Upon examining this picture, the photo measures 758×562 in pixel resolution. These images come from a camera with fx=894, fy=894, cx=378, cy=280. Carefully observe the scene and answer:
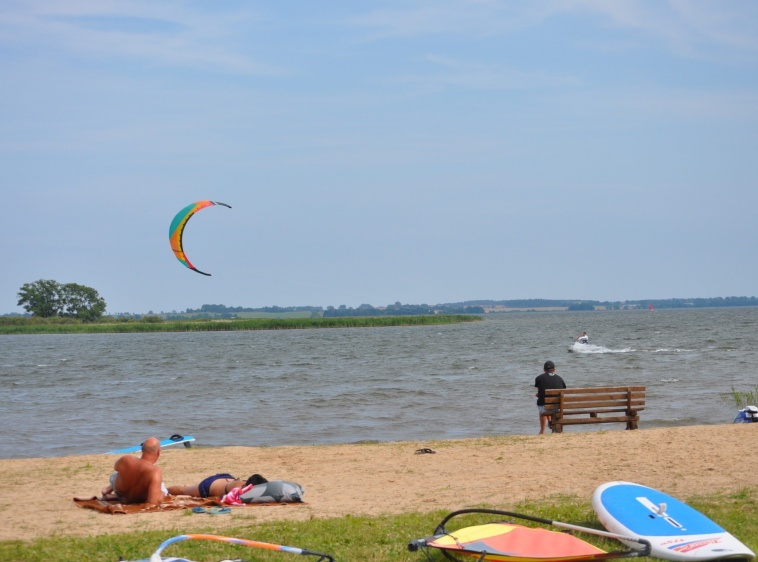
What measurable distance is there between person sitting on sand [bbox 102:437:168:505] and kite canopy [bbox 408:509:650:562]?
131 inches

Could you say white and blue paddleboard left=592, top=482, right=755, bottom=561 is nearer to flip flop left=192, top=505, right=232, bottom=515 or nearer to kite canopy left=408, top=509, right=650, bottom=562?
kite canopy left=408, top=509, right=650, bottom=562

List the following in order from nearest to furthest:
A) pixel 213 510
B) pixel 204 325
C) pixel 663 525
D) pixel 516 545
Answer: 1. pixel 516 545
2. pixel 663 525
3. pixel 213 510
4. pixel 204 325

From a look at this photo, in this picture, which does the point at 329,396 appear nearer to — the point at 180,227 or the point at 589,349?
the point at 180,227

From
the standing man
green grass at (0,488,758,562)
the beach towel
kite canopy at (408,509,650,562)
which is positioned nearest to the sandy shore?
the beach towel

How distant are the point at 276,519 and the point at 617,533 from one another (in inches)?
121

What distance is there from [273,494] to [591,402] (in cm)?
762

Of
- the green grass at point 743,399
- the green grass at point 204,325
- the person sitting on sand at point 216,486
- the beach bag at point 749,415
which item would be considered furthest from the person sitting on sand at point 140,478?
the green grass at point 204,325

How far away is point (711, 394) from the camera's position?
22750 mm

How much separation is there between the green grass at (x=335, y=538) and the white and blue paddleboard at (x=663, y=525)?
0.21m

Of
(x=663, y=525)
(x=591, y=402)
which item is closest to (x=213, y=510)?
(x=663, y=525)

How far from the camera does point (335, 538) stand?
23.6 feet

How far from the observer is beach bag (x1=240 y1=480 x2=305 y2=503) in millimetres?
8953

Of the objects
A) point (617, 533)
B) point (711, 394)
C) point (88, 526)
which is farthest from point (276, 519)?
point (711, 394)

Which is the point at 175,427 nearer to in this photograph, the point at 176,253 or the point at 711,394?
the point at 176,253
